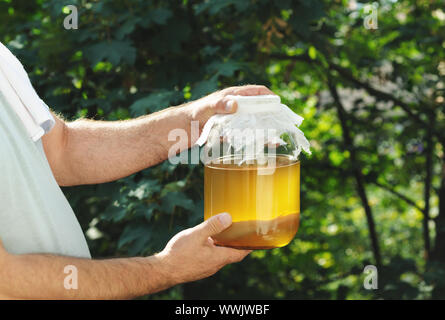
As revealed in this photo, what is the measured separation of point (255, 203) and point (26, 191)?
0.58m

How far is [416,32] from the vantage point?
2.77 metres

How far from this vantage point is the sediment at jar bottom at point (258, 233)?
144 cm

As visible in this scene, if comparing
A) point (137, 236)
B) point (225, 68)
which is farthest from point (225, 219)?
point (225, 68)

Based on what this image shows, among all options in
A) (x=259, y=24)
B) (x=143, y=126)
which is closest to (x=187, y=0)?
Answer: (x=259, y=24)

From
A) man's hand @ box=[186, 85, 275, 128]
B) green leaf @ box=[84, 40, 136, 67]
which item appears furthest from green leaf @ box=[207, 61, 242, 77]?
man's hand @ box=[186, 85, 275, 128]

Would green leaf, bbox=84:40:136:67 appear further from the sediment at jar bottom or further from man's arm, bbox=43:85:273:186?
the sediment at jar bottom

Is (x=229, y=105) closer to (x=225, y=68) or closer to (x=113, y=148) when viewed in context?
(x=113, y=148)

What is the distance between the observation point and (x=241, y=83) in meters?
2.29

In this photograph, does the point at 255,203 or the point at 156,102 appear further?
the point at 156,102

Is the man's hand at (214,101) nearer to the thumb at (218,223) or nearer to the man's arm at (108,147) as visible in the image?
the man's arm at (108,147)

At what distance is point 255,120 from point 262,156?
0.21m

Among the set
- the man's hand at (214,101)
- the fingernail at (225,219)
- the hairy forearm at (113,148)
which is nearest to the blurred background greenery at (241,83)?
the hairy forearm at (113,148)

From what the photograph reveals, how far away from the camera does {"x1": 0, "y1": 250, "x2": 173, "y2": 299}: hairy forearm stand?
128 centimetres

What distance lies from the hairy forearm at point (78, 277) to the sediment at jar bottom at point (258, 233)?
0.20 m
